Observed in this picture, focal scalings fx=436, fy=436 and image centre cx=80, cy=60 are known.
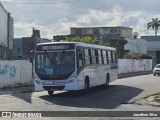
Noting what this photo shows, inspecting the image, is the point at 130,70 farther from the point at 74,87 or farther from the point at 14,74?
the point at 74,87

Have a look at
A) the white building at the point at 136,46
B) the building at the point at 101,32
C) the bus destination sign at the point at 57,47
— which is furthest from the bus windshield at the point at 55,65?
the building at the point at 101,32

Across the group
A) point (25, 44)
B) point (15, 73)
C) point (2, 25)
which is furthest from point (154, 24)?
point (15, 73)

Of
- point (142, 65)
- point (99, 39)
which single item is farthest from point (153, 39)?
point (142, 65)

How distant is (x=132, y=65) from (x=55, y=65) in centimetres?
4177

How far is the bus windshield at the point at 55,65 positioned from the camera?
70.2 ft

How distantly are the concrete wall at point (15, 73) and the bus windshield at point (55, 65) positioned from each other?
23.4ft

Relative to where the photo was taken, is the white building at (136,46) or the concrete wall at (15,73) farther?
the white building at (136,46)

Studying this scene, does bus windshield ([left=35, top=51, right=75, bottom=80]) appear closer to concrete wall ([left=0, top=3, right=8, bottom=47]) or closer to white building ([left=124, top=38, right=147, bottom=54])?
concrete wall ([left=0, top=3, right=8, bottom=47])

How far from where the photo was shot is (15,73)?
99.9 ft

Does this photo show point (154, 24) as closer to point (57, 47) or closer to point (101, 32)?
point (101, 32)

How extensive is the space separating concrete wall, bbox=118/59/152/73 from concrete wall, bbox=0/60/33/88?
24070 mm

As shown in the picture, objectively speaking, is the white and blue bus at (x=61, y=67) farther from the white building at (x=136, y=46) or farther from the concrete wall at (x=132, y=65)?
the white building at (x=136, y=46)

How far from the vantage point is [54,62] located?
852 inches

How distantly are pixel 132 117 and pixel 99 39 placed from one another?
84.1m
